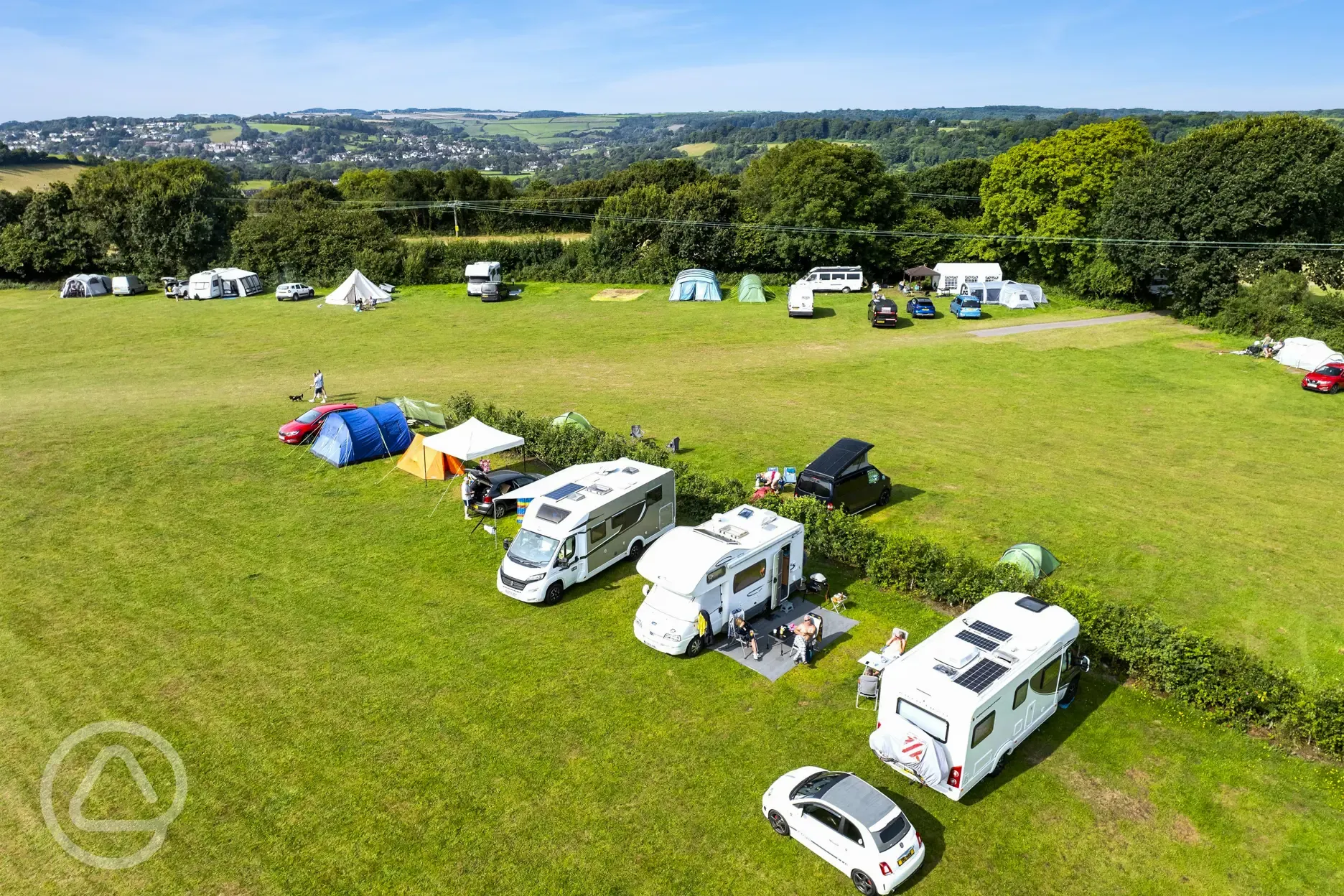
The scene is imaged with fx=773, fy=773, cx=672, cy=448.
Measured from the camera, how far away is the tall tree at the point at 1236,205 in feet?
128

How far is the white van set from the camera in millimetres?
52469

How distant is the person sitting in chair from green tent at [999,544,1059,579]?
19.5 feet

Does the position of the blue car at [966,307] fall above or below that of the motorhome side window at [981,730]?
above

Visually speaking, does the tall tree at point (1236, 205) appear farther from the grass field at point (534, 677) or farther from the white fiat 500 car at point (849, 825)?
the white fiat 500 car at point (849, 825)

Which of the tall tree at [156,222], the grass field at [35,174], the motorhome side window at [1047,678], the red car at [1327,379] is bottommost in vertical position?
the motorhome side window at [1047,678]

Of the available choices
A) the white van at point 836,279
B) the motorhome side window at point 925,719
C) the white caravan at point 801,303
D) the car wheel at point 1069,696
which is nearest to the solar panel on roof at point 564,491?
the motorhome side window at point 925,719

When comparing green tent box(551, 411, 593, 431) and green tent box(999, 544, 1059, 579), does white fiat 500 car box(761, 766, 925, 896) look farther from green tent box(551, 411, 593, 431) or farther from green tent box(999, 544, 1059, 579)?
green tent box(551, 411, 593, 431)

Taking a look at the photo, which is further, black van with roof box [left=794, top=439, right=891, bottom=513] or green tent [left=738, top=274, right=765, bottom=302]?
green tent [left=738, top=274, right=765, bottom=302]

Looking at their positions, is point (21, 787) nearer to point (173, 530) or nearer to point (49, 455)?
point (173, 530)

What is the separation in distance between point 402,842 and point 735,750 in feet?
17.2

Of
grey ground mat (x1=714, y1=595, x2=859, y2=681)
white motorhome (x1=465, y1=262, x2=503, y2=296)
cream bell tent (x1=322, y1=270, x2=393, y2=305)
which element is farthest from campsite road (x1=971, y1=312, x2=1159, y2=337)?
cream bell tent (x1=322, y1=270, x2=393, y2=305)

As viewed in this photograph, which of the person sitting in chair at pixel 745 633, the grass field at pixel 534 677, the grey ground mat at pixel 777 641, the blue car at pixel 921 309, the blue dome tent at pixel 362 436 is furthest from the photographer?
the blue car at pixel 921 309

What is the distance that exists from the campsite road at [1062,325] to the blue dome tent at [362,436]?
30903mm

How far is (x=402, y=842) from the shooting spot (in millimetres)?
11141
